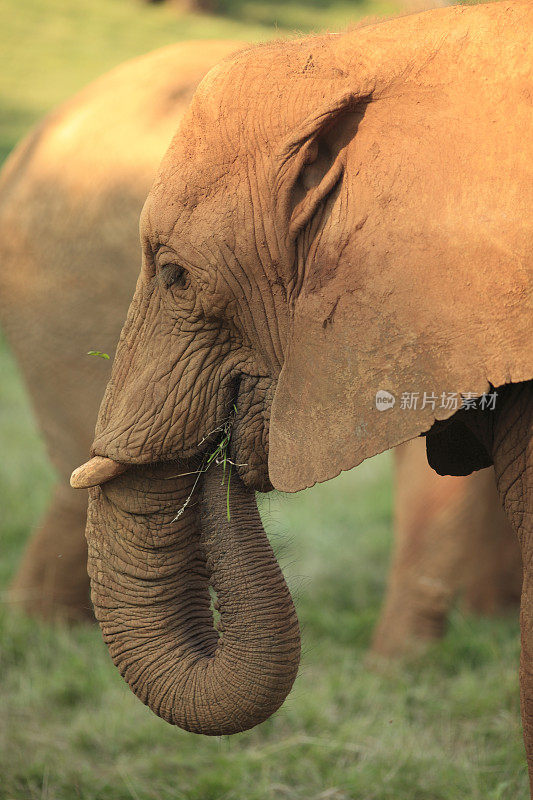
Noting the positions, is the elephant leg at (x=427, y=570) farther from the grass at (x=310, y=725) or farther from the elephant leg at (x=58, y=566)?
the elephant leg at (x=58, y=566)

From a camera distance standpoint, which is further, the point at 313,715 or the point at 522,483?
the point at 313,715

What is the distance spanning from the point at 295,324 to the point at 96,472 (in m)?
0.57

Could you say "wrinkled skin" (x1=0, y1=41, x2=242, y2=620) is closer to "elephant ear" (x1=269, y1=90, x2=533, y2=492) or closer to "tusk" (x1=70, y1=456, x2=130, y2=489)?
"tusk" (x1=70, y1=456, x2=130, y2=489)

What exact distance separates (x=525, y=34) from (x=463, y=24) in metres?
0.14

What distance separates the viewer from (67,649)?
428cm

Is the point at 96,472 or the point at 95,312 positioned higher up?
the point at 96,472

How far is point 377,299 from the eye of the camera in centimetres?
196

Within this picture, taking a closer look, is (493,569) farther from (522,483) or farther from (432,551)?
(522,483)

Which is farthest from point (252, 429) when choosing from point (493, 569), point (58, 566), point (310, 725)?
point (493, 569)

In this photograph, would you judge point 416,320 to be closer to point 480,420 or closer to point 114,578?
point 480,420

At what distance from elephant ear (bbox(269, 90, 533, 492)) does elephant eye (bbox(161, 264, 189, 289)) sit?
0.26 m

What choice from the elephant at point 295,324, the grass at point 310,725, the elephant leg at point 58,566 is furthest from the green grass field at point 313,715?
the elephant at point 295,324

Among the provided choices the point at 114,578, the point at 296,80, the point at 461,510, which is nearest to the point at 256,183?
the point at 296,80

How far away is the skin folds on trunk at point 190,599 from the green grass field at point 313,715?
28 cm
